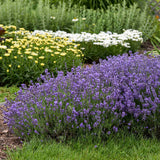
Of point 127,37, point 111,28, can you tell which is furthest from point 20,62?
point 111,28

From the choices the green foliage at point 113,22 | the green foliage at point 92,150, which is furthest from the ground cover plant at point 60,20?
the green foliage at point 92,150

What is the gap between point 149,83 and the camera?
3.24m

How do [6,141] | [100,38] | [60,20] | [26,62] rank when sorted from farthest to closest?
[60,20] < [100,38] < [26,62] < [6,141]

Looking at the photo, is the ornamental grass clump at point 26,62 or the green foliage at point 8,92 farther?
the ornamental grass clump at point 26,62

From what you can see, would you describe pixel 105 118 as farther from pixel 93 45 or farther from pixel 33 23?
pixel 33 23

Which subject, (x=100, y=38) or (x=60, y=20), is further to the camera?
(x=60, y=20)

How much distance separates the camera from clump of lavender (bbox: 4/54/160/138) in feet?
10.1

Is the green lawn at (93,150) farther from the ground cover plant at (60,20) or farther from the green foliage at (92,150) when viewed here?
the ground cover plant at (60,20)

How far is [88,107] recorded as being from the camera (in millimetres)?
3230

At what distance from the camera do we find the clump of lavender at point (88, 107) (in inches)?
121

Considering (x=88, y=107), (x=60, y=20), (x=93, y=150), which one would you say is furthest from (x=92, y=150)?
(x=60, y=20)

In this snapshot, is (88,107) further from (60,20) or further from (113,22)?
(113,22)

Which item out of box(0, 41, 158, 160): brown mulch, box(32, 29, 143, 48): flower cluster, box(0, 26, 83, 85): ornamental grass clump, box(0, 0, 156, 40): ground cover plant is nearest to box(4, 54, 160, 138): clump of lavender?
box(0, 41, 158, 160): brown mulch

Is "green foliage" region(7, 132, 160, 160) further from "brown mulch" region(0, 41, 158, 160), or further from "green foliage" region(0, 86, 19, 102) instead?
"green foliage" region(0, 86, 19, 102)
